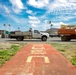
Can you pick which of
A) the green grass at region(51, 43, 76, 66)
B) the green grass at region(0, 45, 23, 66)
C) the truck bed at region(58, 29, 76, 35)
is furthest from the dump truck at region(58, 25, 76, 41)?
the green grass at region(0, 45, 23, 66)

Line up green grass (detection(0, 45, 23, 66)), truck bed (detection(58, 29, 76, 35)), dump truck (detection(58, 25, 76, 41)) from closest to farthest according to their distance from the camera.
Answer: green grass (detection(0, 45, 23, 66)), truck bed (detection(58, 29, 76, 35)), dump truck (detection(58, 25, 76, 41))

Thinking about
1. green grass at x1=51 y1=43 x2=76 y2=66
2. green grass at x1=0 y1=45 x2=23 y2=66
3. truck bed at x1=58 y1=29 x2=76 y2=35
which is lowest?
green grass at x1=51 y1=43 x2=76 y2=66

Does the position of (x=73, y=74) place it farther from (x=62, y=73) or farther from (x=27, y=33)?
(x=27, y=33)

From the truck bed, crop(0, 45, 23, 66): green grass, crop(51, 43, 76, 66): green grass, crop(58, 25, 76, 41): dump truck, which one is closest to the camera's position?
crop(0, 45, 23, 66): green grass

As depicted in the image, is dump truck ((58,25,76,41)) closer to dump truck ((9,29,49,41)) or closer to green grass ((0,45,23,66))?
dump truck ((9,29,49,41))

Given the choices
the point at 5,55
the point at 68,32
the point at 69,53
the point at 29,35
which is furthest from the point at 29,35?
the point at 5,55

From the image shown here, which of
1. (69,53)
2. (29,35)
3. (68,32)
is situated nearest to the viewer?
(69,53)

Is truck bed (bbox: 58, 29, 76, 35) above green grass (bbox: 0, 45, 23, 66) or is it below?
above

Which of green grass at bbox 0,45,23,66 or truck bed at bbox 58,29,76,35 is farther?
truck bed at bbox 58,29,76,35

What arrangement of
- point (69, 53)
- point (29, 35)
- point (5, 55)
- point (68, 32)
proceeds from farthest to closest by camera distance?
point (29, 35)
point (68, 32)
point (69, 53)
point (5, 55)

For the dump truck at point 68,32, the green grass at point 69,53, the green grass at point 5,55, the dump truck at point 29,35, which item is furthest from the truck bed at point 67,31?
the green grass at point 5,55

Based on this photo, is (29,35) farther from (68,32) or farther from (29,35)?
(68,32)

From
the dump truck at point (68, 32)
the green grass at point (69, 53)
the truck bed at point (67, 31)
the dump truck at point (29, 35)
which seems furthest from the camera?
the dump truck at point (29, 35)

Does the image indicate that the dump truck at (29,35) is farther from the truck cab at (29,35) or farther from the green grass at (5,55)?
the green grass at (5,55)
